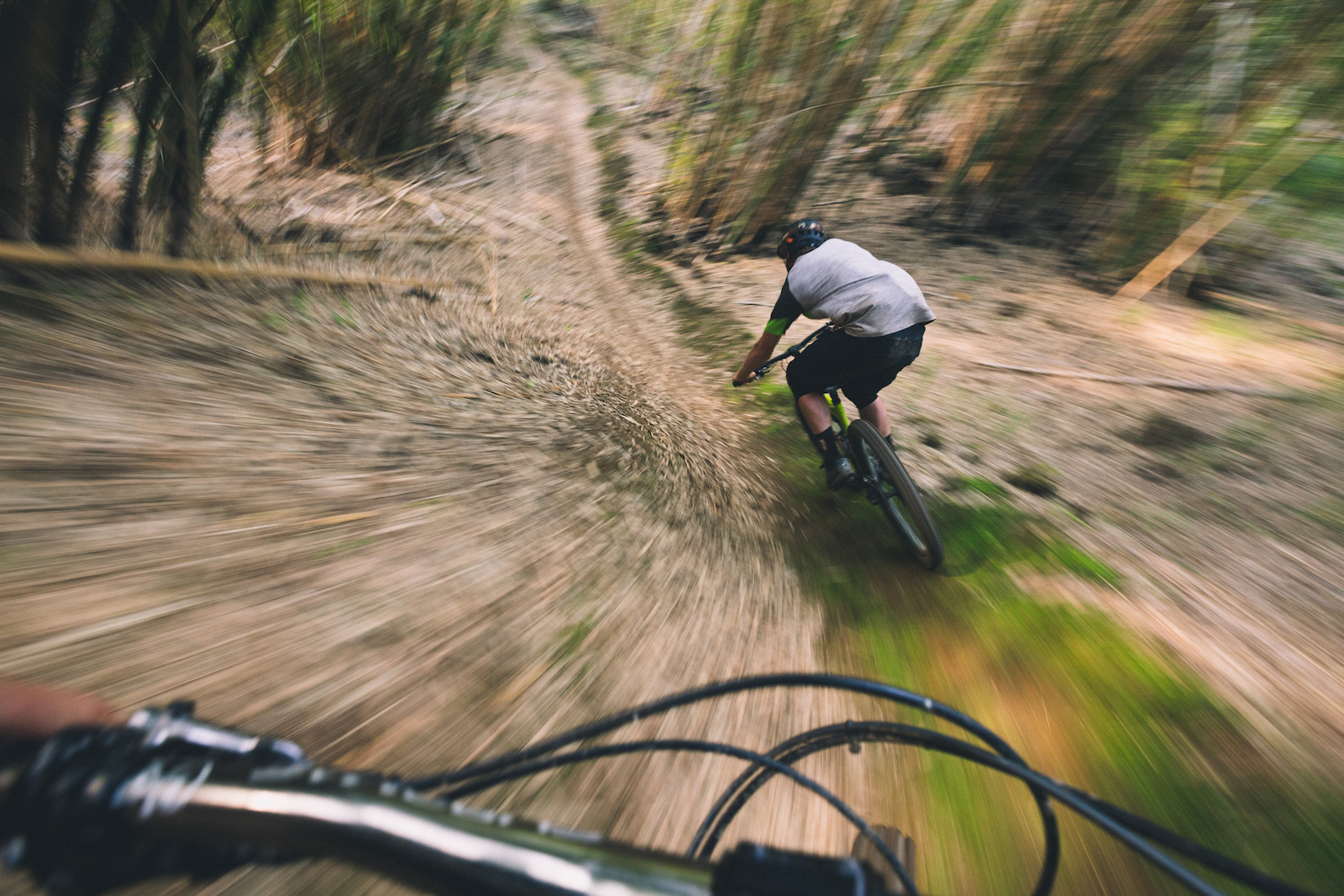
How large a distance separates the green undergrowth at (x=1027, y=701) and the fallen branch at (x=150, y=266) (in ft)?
12.0

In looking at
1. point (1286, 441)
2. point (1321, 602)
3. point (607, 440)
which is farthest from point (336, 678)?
point (1286, 441)

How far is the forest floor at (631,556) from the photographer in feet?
5.05

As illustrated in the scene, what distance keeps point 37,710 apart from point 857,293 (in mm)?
2961

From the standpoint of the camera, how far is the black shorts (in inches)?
113

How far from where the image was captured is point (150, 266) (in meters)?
2.83

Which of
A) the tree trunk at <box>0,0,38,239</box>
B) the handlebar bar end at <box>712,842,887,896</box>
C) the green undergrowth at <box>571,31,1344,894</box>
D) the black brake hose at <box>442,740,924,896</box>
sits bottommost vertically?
the green undergrowth at <box>571,31,1344,894</box>

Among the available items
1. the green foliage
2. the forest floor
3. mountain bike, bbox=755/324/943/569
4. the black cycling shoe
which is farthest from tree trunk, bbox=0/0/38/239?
the black cycling shoe

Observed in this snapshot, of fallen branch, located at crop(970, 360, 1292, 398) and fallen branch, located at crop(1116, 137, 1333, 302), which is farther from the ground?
fallen branch, located at crop(1116, 137, 1333, 302)

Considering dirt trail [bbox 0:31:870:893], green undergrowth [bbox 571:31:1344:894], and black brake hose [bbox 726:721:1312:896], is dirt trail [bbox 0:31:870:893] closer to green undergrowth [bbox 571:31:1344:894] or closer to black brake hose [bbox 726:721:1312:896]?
green undergrowth [bbox 571:31:1344:894]

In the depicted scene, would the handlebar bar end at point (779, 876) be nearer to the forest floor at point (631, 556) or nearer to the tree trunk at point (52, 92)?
the forest floor at point (631, 556)

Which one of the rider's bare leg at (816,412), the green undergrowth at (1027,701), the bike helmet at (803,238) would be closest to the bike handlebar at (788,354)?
the rider's bare leg at (816,412)

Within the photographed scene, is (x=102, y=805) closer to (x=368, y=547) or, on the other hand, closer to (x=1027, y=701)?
(x=368, y=547)

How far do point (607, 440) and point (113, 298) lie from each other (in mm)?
2545

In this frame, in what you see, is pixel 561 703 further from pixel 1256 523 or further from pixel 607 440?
pixel 1256 523
